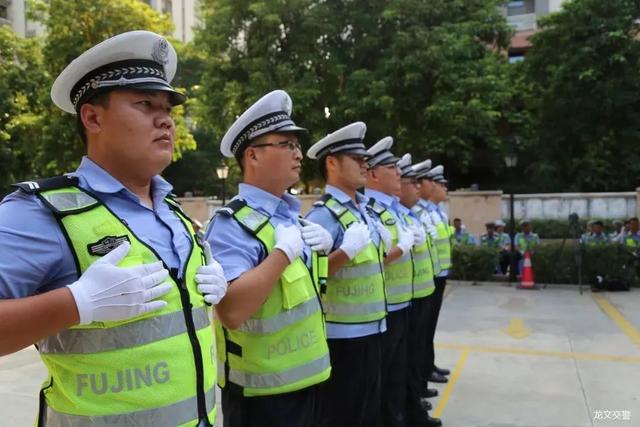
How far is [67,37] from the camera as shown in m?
16.4

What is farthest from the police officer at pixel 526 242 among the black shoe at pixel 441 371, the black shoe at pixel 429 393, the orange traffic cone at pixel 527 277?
the black shoe at pixel 429 393

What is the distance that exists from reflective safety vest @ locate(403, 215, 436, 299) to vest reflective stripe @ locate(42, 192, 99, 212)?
3461 mm

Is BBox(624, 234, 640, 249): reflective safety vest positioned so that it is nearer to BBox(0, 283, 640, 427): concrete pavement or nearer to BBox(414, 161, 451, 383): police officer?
BBox(0, 283, 640, 427): concrete pavement

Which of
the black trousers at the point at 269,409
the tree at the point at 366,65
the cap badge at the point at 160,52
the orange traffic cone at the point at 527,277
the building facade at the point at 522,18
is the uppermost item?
the building facade at the point at 522,18

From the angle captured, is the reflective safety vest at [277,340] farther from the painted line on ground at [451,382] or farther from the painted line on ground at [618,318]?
the painted line on ground at [618,318]

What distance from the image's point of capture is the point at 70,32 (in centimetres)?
1652

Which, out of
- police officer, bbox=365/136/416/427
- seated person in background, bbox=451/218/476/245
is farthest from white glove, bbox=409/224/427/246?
seated person in background, bbox=451/218/476/245

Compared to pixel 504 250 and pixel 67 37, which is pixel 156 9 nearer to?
pixel 67 37

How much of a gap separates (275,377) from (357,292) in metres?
1.04

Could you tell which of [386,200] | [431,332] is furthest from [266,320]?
[431,332]

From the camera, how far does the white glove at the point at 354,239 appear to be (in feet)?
10.1

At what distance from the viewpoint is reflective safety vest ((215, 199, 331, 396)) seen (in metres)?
2.28

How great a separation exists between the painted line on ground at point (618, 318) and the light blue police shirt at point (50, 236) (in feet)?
21.8

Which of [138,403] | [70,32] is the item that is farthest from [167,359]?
[70,32]
